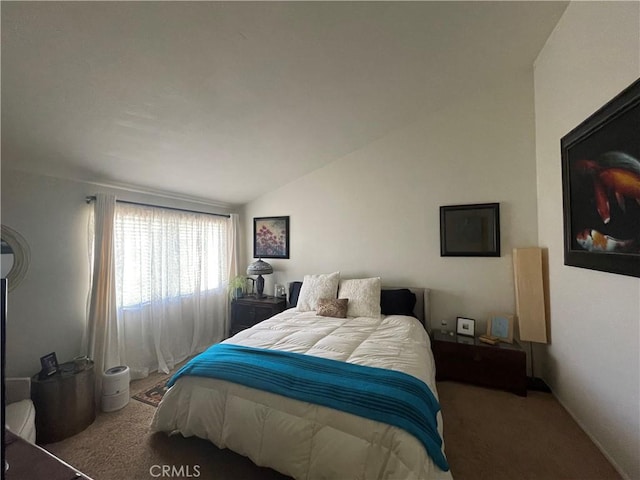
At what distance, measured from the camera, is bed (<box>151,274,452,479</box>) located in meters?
1.20

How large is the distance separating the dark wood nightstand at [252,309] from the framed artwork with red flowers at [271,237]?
69cm

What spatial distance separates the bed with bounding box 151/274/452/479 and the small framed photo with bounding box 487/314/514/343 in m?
0.87

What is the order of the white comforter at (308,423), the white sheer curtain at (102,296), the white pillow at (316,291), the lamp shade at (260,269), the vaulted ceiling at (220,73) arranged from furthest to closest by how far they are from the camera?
the lamp shade at (260,269)
the white pillow at (316,291)
the white sheer curtain at (102,296)
the vaulted ceiling at (220,73)
the white comforter at (308,423)

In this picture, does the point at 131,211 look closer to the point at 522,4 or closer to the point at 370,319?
the point at 370,319

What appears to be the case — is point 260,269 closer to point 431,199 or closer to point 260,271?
point 260,271

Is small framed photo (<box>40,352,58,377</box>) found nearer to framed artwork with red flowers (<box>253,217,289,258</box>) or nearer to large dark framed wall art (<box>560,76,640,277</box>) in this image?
framed artwork with red flowers (<box>253,217,289,258</box>)

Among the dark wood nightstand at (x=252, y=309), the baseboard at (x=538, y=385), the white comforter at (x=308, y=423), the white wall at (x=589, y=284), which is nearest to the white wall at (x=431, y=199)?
the white wall at (x=589, y=284)

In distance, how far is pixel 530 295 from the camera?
2.48 metres

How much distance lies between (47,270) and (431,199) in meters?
3.78

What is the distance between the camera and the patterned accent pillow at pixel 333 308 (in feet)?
9.21

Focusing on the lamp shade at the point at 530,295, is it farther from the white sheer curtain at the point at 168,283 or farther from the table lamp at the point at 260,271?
the white sheer curtain at the point at 168,283

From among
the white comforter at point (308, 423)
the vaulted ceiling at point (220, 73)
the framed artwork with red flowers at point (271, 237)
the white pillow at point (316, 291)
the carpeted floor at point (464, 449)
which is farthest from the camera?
the framed artwork with red flowers at point (271, 237)

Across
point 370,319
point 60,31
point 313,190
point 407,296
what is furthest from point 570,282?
point 60,31

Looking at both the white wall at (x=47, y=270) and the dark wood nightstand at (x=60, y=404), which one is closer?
the dark wood nightstand at (x=60, y=404)
